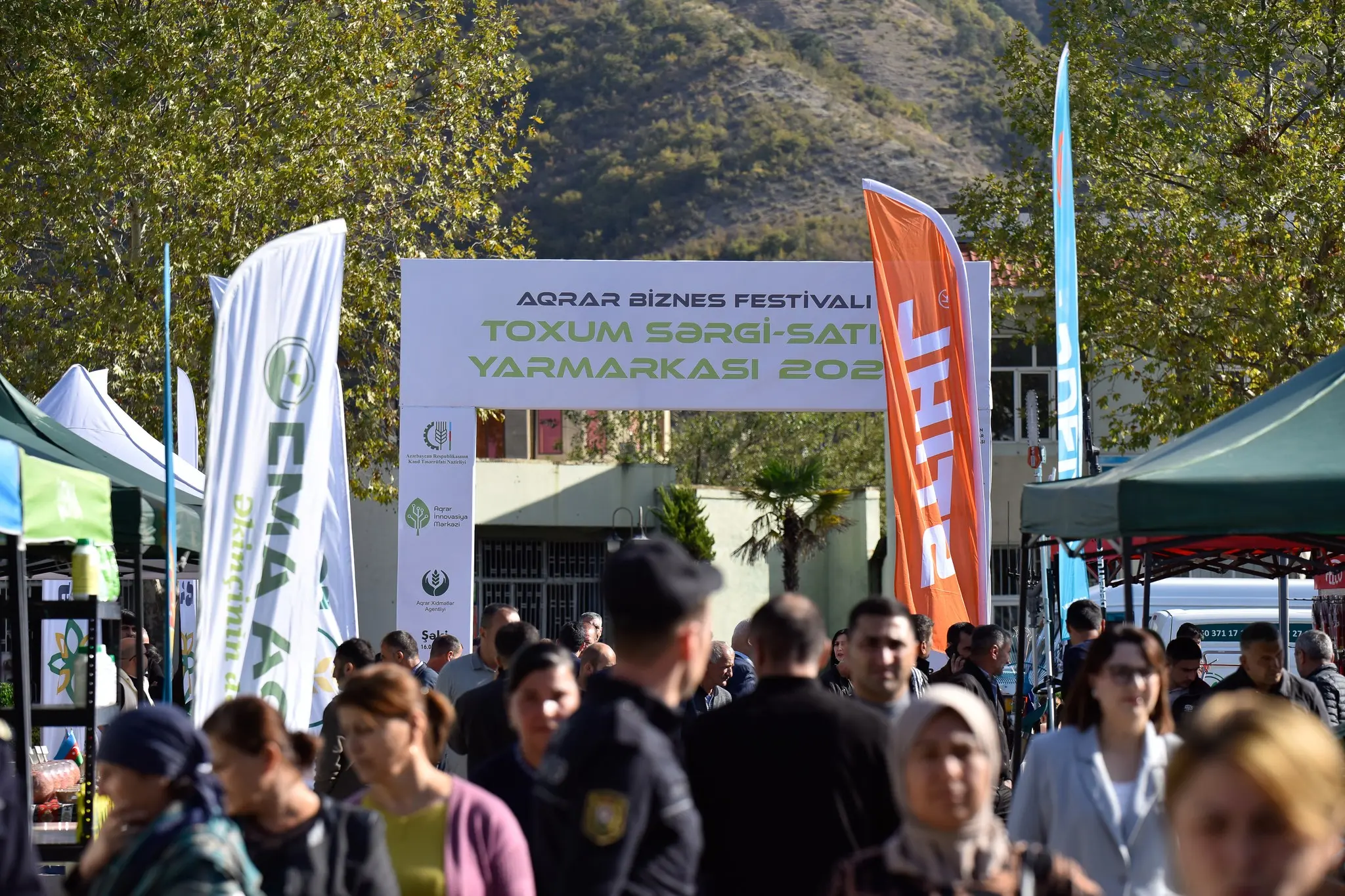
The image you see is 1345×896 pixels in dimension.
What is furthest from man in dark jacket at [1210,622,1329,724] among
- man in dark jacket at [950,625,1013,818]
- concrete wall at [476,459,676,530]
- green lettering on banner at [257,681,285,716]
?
concrete wall at [476,459,676,530]

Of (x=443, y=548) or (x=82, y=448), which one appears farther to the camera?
(x=443, y=548)

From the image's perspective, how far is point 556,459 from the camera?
37.1 meters

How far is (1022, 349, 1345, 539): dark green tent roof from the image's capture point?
6938mm

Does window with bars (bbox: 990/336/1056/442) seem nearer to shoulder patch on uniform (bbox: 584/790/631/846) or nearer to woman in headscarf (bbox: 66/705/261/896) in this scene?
woman in headscarf (bbox: 66/705/261/896)

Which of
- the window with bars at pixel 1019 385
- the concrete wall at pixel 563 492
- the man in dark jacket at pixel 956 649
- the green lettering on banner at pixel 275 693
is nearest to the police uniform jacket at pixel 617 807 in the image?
the green lettering on banner at pixel 275 693

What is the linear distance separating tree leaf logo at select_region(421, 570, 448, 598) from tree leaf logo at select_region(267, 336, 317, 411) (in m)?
7.58

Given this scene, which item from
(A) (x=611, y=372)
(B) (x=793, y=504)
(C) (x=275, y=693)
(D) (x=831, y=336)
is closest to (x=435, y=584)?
(A) (x=611, y=372)

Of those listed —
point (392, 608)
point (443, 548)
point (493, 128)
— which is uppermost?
point (493, 128)

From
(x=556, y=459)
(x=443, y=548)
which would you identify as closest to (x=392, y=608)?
(x=556, y=459)

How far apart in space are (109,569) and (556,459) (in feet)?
98.0

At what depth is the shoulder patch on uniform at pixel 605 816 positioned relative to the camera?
294cm

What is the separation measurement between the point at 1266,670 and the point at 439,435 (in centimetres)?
877

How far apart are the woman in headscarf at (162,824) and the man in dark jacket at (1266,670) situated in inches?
222

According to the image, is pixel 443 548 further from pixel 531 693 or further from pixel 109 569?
pixel 531 693
